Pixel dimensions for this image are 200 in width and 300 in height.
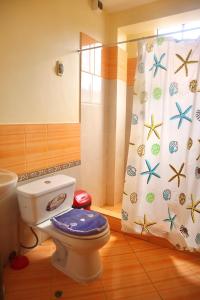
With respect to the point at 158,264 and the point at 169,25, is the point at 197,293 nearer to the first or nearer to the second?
the point at 158,264

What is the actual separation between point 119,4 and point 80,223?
7.16 feet

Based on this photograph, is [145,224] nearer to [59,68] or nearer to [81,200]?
[81,200]

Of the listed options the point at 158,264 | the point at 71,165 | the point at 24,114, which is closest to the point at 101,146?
the point at 71,165

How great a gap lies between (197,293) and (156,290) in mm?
272

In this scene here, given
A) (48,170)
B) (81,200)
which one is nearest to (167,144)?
(81,200)

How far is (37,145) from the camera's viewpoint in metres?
1.83

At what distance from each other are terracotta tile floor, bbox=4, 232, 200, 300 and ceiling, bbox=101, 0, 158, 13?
2.37m

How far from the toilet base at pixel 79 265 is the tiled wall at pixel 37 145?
671 mm

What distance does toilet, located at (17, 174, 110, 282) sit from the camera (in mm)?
1510

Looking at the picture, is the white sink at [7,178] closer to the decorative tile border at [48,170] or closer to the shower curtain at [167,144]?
the decorative tile border at [48,170]

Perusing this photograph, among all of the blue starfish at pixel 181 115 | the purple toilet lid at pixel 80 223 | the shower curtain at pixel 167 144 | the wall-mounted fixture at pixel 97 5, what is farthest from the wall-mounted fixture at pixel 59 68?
the purple toilet lid at pixel 80 223

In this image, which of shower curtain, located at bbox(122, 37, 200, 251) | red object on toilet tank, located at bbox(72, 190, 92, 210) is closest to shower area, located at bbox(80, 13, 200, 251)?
shower curtain, located at bbox(122, 37, 200, 251)

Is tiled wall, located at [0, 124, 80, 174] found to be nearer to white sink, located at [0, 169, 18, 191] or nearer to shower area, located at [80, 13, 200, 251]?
white sink, located at [0, 169, 18, 191]

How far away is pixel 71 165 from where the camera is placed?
7.22 feet
